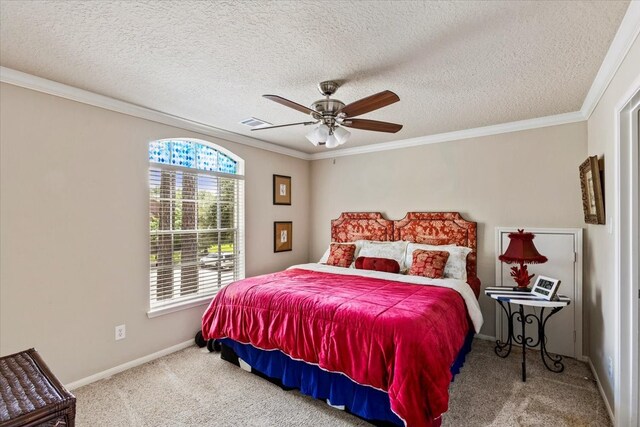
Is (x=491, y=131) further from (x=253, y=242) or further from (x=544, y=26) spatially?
(x=253, y=242)

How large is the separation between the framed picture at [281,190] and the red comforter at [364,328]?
168 centimetres

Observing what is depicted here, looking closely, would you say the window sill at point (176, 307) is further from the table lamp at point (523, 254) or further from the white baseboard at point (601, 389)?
the white baseboard at point (601, 389)

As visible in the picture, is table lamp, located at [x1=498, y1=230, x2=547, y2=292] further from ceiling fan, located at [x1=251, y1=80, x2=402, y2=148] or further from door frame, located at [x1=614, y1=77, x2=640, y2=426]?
ceiling fan, located at [x1=251, y1=80, x2=402, y2=148]

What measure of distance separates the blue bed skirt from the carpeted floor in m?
0.10

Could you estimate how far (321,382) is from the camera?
241cm

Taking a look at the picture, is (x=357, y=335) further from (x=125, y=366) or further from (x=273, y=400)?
(x=125, y=366)

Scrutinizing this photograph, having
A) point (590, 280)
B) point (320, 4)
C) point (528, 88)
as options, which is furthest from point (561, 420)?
point (320, 4)

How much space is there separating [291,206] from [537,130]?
3318 mm

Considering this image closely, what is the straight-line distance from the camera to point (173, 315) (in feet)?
11.3

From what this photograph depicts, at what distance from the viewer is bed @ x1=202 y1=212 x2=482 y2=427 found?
1.94 m

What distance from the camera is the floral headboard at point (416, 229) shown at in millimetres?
3834

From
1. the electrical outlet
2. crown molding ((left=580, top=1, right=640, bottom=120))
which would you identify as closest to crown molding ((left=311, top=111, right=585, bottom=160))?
crown molding ((left=580, top=1, right=640, bottom=120))

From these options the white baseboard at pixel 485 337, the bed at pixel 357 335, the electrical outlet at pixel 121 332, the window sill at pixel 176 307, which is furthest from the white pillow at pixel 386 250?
the electrical outlet at pixel 121 332

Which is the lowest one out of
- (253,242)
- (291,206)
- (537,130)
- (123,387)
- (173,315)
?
(123,387)
